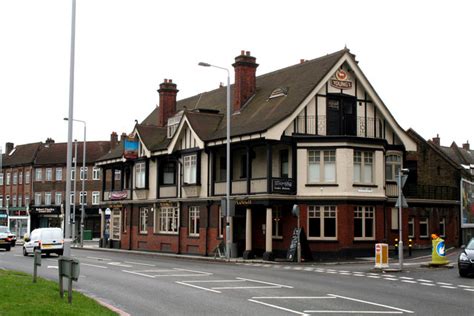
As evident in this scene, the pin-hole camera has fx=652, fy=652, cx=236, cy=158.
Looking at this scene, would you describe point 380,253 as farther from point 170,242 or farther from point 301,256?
point 170,242

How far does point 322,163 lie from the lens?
3388 centimetres

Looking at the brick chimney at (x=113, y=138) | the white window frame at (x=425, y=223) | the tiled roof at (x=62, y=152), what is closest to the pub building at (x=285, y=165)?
the white window frame at (x=425, y=223)

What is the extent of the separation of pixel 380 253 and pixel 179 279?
8571 mm

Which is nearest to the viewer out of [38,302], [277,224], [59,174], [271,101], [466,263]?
[38,302]

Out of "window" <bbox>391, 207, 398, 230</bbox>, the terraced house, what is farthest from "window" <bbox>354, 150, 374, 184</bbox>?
"window" <bbox>391, 207, 398, 230</bbox>

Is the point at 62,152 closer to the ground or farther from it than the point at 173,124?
farther from it

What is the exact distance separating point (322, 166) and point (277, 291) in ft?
56.1

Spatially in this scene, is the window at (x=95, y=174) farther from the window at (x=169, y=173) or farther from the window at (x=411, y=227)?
the window at (x=411, y=227)

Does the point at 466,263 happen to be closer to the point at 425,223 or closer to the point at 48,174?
the point at 425,223

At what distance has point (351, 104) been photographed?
119 ft

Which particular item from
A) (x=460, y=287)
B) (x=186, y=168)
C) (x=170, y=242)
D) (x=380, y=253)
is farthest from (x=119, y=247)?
(x=460, y=287)

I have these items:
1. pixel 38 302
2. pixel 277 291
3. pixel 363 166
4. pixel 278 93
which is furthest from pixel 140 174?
pixel 38 302

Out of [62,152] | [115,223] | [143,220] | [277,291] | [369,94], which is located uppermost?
[62,152]

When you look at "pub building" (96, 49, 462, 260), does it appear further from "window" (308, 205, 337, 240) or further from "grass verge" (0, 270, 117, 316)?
"grass verge" (0, 270, 117, 316)
